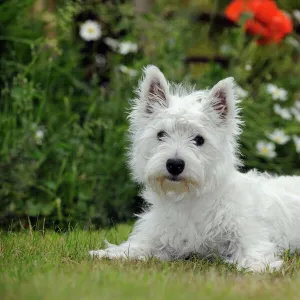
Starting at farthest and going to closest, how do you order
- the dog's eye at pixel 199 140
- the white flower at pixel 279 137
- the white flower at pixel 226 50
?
1. the white flower at pixel 226 50
2. the white flower at pixel 279 137
3. the dog's eye at pixel 199 140

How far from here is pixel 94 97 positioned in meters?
7.36

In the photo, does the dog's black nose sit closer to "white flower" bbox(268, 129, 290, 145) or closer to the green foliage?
the green foliage

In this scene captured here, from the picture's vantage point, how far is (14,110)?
627 cm

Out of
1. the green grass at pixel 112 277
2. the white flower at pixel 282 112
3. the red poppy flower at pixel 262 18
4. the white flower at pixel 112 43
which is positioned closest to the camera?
the green grass at pixel 112 277

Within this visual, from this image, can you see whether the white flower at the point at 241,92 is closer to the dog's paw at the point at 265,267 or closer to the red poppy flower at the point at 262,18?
the red poppy flower at the point at 262,18

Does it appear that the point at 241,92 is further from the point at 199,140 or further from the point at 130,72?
the point at 199,140

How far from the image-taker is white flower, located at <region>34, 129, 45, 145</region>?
6166 millimetres

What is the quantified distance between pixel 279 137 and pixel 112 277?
4.40 m

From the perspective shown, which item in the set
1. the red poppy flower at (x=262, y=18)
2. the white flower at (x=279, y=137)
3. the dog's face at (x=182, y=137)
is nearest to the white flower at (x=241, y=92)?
A: the white flower at (x=279, y=137)

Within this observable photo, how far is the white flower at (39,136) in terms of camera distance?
6166 millimetres

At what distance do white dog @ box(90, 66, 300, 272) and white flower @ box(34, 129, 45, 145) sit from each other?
1846 mm

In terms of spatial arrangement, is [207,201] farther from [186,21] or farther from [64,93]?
[186,21]

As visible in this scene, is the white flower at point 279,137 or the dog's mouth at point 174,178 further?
the white flower at point 279,137

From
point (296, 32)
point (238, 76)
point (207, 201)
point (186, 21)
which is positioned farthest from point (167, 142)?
point (296, 32)
